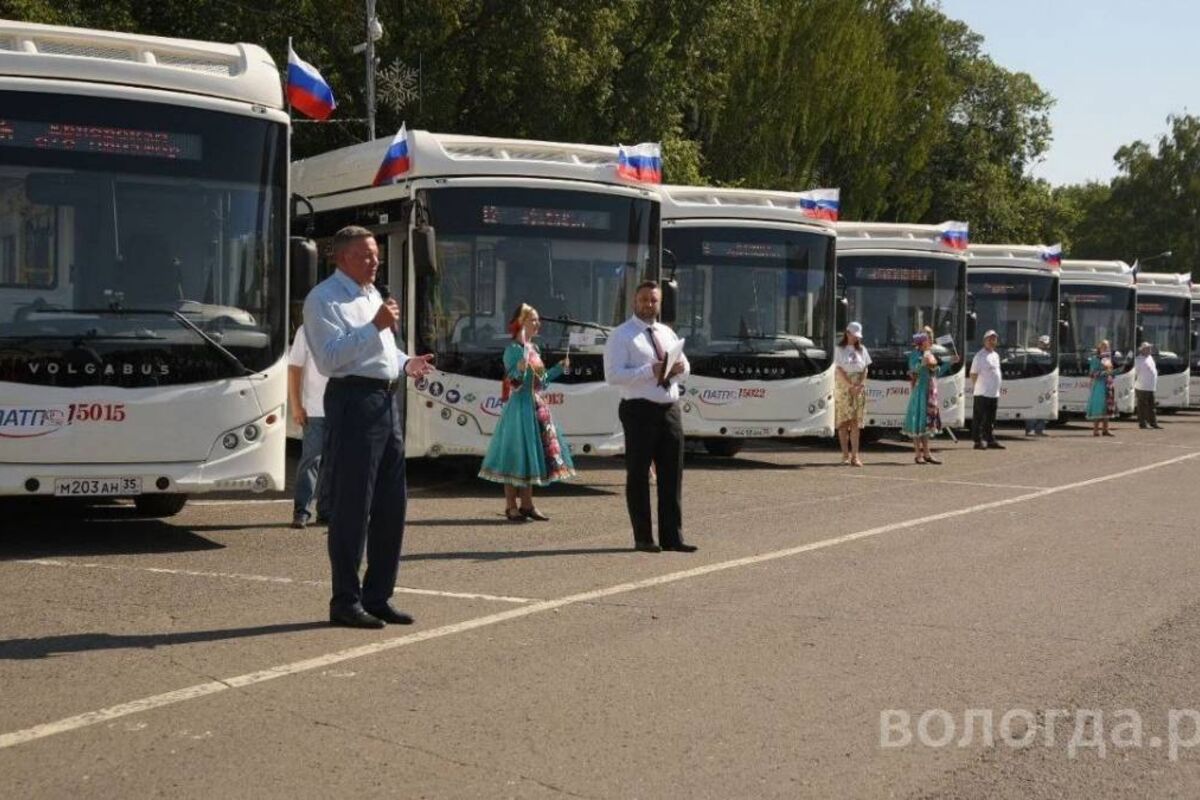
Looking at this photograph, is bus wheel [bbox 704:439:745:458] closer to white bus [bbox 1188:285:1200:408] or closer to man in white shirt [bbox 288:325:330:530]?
man in white shirt [bbox 288:325:330:530]

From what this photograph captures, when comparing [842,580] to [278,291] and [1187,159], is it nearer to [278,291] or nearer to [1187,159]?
[278,291]

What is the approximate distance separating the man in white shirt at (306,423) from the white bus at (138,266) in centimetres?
110

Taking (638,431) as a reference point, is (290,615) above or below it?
below

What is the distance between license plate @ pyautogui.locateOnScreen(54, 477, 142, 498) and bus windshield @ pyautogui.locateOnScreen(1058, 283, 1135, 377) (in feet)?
79.3

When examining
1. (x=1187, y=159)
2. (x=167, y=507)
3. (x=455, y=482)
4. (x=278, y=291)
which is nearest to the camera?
(x=278, y=291)

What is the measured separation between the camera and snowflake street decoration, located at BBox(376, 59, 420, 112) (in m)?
31.3

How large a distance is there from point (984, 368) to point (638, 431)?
1426 cm

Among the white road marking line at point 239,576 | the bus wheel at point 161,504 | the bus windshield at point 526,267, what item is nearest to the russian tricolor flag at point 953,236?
the bus windshield at point 526,267

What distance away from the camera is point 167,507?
45.6 ft

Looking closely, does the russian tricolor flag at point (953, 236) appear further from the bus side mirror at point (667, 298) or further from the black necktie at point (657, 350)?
the black necktie at point (657, 350)

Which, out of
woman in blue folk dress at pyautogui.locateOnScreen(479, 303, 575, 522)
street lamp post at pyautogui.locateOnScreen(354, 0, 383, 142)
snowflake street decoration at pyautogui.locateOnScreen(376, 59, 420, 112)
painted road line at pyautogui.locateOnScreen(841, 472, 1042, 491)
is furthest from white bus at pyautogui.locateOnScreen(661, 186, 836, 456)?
snowflake street decoration at pyautogui.locateOnScreen(376, 59, 420, 112)

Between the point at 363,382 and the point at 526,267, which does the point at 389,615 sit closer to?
the point at 363,382

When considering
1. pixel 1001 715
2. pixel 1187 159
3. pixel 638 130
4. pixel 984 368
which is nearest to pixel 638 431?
pixel 1001 715

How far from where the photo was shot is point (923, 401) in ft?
72.7
